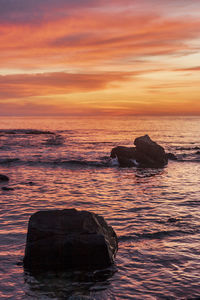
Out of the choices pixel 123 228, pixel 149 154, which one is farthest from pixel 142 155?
pixel 123 228

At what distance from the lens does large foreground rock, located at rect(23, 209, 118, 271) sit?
8.15 meters

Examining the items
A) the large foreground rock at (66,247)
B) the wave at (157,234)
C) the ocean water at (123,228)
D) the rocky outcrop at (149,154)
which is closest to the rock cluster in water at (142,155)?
the rocky outcrop at (149,154)

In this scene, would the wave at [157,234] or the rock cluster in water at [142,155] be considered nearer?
the wave at [157,234]

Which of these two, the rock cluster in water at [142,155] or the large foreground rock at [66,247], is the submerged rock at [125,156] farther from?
the large foreground rock at [66,247]

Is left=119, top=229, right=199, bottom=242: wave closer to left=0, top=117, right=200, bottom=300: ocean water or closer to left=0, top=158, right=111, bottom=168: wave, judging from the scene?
left=0, top=117, right=200, bottom=300: ocean water

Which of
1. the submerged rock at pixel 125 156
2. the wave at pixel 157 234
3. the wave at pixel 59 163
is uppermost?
the submerged rock at pixel 125 156

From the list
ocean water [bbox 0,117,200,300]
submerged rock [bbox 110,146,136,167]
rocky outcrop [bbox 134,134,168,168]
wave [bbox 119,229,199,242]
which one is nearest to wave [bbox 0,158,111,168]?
submerged rock [bbox 110,146,136,167]

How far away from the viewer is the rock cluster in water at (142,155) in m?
30.0

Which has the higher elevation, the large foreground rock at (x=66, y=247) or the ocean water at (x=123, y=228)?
the large foreground rock at (x=66, y=247)

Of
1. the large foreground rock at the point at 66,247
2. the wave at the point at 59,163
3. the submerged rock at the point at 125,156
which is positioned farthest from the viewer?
the wave at the point at 59,163

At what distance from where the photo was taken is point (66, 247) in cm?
814

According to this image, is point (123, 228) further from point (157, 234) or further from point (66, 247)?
point (66, 247)

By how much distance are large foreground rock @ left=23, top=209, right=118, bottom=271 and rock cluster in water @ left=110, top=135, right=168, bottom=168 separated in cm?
2144

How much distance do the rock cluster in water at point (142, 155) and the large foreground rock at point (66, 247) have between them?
2144 centimetres
